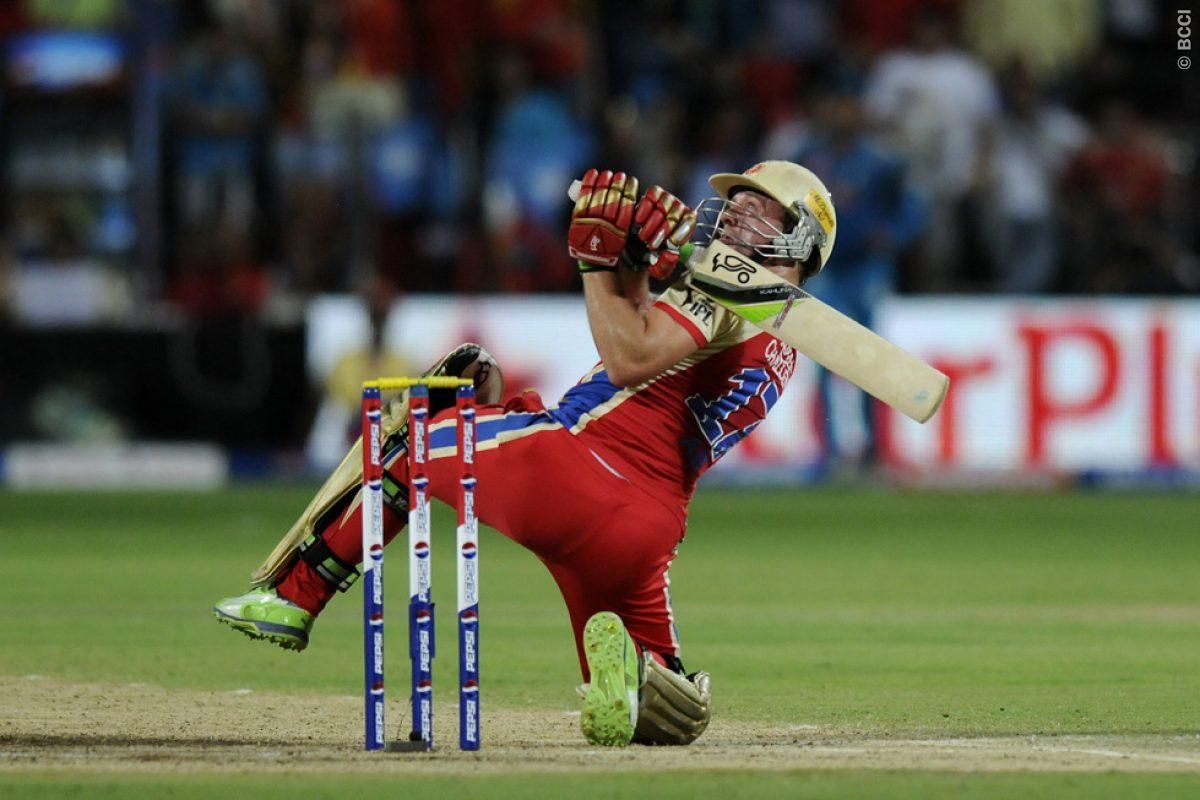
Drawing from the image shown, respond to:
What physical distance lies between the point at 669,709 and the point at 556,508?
2.01 feet

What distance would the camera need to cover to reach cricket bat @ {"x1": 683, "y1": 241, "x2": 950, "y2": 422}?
19.1 feet

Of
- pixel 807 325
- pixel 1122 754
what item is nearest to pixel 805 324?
pixel 807 325

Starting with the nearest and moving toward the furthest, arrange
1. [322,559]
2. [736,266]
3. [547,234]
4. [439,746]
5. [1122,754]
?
[1122,754] < [439,746] < [736,266] < [322,559] < [547,234]

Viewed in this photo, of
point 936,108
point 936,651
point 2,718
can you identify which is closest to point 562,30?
point 936,108

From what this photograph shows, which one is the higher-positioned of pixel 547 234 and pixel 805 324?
pixel 547 234

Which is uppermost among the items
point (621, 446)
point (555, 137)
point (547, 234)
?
point (555, 137)

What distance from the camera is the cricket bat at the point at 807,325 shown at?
5.82 meters

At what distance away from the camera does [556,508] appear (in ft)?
19.6

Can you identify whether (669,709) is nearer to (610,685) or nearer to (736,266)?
(610,685)

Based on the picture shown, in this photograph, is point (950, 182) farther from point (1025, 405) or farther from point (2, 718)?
point (2, 718)

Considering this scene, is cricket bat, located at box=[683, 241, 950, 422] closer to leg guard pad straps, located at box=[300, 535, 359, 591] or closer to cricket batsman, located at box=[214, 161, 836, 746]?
cricket batsman, located at box=[214, 161, 836, 746]

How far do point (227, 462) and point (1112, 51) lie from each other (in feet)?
24.8

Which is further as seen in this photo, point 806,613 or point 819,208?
point 806,613

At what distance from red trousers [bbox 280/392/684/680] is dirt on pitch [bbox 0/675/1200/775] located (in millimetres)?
420
